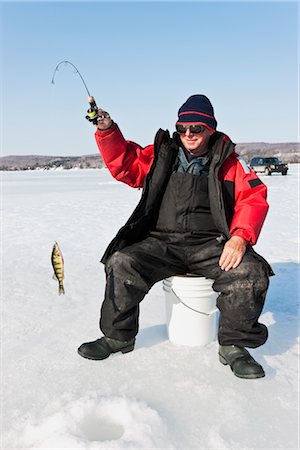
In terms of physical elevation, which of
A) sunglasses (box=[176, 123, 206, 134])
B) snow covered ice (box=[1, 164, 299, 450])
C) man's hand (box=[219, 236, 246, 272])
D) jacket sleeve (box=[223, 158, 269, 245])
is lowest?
snow covered ice (box=[1, 164, 299, 450])

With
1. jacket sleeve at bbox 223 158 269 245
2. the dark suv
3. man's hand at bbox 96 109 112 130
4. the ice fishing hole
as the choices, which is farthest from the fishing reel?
the dark suv

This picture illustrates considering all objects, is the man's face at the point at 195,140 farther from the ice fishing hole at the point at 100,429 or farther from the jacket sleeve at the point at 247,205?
the ice fishing hole at the point at 100,429

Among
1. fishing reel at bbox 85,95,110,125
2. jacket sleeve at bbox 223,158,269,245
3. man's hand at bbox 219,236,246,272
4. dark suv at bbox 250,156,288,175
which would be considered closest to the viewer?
man's hand at bbox 219,236,246,272

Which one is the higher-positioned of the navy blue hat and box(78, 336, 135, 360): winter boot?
the navy blue hat

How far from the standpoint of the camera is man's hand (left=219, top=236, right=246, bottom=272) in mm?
2861

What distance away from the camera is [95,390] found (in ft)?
8.38

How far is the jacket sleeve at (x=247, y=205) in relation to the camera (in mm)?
2965

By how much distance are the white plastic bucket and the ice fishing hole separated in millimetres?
980

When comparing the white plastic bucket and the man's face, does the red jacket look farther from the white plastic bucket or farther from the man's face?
the white plastic bucket

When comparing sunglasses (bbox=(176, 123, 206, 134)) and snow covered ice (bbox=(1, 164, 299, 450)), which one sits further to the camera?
sunglasses (bbox=(176, 123, 206, 134))

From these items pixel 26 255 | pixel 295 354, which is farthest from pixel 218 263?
pixel 26 255

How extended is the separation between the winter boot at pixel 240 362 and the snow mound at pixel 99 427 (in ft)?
→ 2.23

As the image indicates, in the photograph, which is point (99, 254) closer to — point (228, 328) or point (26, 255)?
point (26, 255)

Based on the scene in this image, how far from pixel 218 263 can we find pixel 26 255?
3713 millimetres
